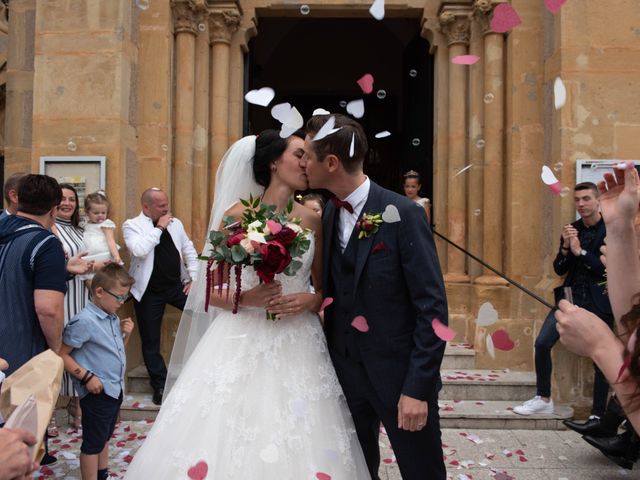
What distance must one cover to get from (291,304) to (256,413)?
502mm

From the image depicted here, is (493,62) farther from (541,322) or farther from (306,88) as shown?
(306,88)

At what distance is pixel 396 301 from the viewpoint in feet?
8.11

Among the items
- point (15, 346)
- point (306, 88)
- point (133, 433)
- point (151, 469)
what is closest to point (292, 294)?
point (151, 469)

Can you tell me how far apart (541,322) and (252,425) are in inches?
169

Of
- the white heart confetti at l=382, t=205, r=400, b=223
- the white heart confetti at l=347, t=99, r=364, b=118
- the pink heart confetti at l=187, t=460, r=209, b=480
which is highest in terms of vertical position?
the white heart confetti at l=347, t=99, r=364, b=118

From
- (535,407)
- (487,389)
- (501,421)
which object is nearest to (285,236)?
(501,421)

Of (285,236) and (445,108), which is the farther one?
(445,108)

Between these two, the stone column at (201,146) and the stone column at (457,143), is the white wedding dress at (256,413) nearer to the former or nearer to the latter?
the stone column at (201,146)

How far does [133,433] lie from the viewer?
4.92 metres

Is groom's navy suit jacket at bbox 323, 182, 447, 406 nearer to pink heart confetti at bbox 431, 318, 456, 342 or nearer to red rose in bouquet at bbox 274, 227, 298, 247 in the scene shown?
pink heart confetti at bbox 431, 318, 456, 342

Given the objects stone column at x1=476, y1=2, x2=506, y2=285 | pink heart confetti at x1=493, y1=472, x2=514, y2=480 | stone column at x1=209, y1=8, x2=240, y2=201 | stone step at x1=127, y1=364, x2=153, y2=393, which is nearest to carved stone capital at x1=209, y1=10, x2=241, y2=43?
stone column at x1=209, y1=8, x2=240, y2=201

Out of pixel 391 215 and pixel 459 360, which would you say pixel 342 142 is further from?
pixel 459 360

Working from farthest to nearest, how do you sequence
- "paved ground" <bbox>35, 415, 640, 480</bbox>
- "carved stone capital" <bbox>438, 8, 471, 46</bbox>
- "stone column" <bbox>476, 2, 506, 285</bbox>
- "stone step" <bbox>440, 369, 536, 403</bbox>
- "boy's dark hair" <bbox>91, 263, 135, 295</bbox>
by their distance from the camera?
"carved stone capital" <bbox>438, 8, 471, 46</bbox>, "stone column" <bbox>476, 2, 506, 285</bbox>, "stone step" <bbox>440, 369, 536, 403</bbox>, "paved ground" <bbox>35, 415, 640, 480</bbox>, "boy's dark hair" <bbox>91, 263, 135, 295</bbox>

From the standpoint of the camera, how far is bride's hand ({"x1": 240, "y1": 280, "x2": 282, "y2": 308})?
2.67m
